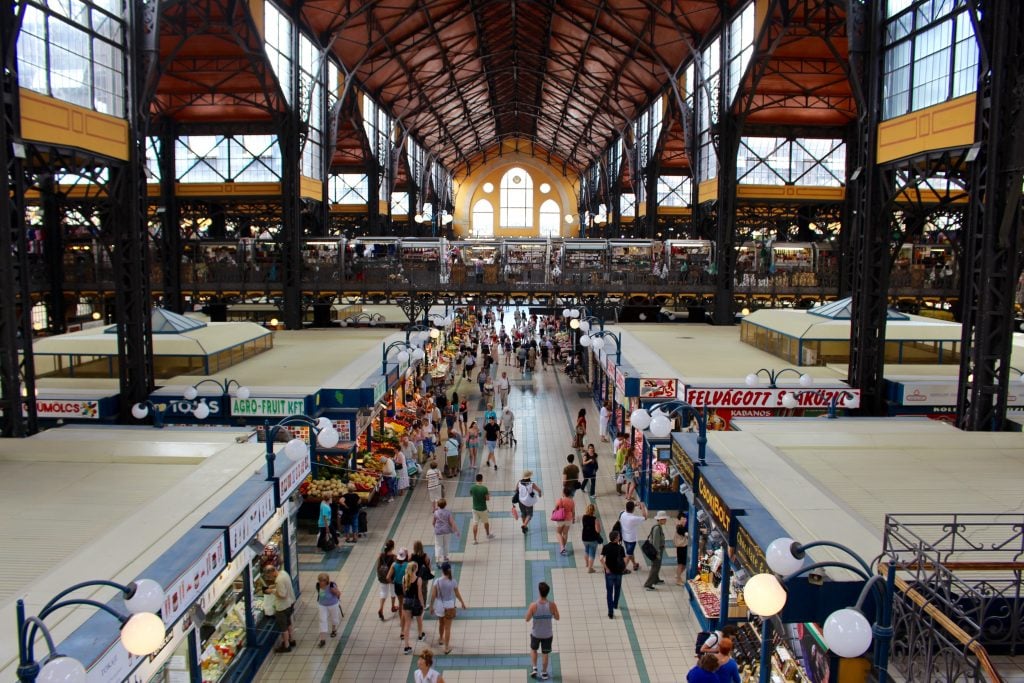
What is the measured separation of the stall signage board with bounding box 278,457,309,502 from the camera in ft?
32.4

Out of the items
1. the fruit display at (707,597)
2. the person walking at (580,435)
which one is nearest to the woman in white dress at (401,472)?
the person walking at (580,435)

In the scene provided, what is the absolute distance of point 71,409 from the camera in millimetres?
15148

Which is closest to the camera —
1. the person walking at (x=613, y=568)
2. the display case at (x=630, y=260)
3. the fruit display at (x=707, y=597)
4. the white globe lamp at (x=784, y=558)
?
the white globe lamp at (x=784, y=558)

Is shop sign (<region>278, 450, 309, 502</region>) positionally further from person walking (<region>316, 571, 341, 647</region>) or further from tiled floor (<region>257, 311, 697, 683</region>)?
tiled floor (<region>257, 311, 697, 683</region>)

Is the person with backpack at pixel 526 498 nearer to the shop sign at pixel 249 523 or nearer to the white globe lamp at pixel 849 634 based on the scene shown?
the shop sign at pixel 249 523

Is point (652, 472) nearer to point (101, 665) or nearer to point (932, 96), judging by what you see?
point (932, 96)

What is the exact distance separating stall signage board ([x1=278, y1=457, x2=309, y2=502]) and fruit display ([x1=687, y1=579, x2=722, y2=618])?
5.71 metres

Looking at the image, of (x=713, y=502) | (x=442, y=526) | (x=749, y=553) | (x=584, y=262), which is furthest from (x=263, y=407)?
(x=584, y=262)

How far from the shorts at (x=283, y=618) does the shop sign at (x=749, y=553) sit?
5773mm

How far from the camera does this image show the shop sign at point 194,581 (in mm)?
6568

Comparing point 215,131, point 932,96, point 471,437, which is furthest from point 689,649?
point 215,131

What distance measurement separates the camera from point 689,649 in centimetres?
1030

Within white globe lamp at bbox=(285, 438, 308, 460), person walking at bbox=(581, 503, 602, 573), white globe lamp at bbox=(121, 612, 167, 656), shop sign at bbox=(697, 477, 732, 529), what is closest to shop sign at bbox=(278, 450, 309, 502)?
white globe lamp at bbox=(285, 438, 308, 460)

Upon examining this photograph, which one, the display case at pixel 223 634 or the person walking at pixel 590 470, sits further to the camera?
the person walking at pixel 590 470
